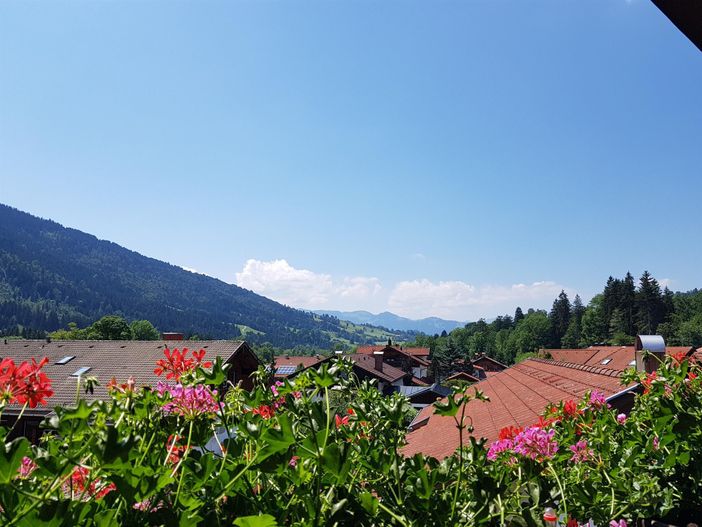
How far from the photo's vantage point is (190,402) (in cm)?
101

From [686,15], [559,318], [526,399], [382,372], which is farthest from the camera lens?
[559,318]

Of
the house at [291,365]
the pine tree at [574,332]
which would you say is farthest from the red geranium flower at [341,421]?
the pine tree at [574,332]

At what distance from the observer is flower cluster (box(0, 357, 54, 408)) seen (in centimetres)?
91

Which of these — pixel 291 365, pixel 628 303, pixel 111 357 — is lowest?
pixel 291 365

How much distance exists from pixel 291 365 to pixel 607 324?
61192mm

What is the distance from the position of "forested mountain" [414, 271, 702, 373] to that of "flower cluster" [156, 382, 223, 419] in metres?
75.0

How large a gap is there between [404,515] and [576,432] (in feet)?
3.60

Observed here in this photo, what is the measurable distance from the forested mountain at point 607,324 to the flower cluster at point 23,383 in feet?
247

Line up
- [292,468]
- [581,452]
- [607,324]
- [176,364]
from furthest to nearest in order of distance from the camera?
1. [607,324]
2. [581,452]
3. [176,364]
4. [292,468]

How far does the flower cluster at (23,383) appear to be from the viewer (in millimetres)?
906

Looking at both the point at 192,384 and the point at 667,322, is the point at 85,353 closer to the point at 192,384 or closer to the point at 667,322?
the point at 192,384

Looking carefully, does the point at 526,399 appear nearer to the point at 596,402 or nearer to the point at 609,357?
the point at 596,402

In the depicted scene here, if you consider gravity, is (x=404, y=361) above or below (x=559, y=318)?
below

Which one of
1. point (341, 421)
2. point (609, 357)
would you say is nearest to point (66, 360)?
point (341, 421)
